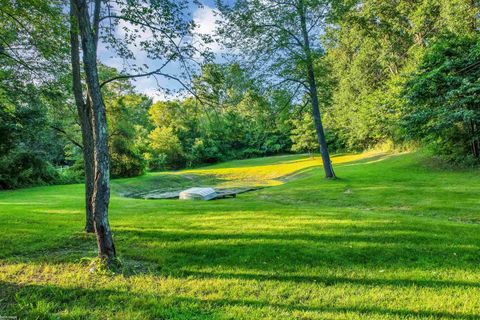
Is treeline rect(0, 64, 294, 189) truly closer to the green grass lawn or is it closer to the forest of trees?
the forest of trees

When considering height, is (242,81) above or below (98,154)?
above

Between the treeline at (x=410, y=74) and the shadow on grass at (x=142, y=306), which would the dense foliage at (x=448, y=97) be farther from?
the shadow on grass at (x=142, y=306)

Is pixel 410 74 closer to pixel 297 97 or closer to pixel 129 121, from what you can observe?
pixel 297 97

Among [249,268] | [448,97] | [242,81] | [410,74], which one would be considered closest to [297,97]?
[242,81]

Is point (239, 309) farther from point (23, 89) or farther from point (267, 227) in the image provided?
point (23, 89)

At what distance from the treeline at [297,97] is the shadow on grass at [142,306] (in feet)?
12.2

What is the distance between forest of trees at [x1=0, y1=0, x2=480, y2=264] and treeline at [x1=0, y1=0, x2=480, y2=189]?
0.20 ft

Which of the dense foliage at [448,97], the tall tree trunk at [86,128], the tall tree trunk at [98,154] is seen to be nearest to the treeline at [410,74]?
the dense foliage at [448,97]

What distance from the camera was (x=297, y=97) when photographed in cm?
1683

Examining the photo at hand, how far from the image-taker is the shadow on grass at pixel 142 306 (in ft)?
9.71

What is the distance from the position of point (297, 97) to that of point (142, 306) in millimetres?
15499

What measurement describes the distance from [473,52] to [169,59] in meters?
14.3

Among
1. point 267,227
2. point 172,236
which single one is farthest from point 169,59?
point 267,227

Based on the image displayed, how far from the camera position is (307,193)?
1338cm
